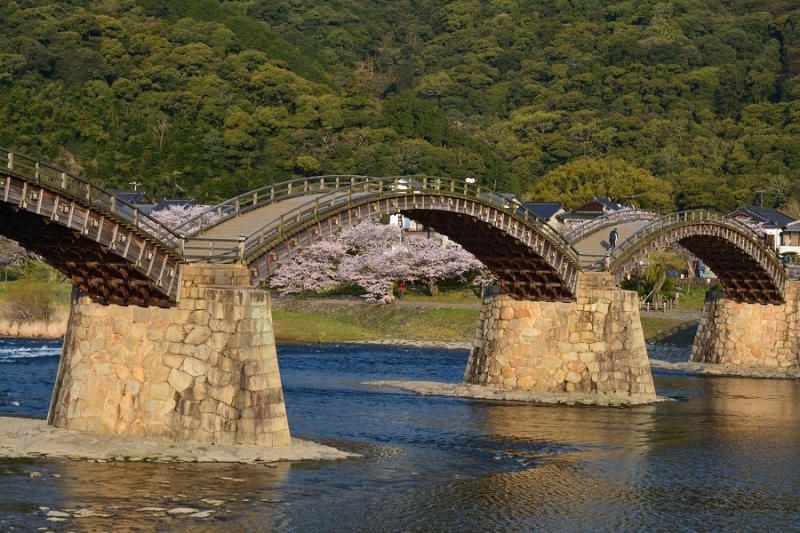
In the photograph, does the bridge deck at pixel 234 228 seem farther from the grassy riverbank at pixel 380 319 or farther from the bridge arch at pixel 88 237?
the grassy riverbank at pixel 380 319

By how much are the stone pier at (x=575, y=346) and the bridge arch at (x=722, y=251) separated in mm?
2951

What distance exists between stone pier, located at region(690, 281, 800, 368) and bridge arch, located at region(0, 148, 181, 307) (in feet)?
138

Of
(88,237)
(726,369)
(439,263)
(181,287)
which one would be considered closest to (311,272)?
(439,263)

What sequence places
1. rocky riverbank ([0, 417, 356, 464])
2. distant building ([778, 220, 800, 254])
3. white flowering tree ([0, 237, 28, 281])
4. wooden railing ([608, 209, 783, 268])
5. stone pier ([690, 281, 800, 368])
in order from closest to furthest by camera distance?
rocky riverbank ([0, 417, 356, 464])
wooden railing ([608, 209, 783, 268])
stone pier ([690, 281, 800, 368])
white flowering tree ([0, 237, 28, 281])
distant building ([778, 220, 800, 254])

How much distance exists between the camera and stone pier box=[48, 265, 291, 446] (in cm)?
3309

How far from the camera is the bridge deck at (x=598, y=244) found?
53.4 metres

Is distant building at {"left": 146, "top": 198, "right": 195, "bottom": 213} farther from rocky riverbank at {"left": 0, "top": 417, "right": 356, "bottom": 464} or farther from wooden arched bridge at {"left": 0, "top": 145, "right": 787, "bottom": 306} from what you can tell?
rocky riverbank at {"left": 0, "top": 417, "right": 356, "bottom": 464}

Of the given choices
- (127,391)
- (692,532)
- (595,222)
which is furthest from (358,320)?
(692,532)

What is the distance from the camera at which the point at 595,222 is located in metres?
61.6

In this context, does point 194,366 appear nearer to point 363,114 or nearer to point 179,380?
point 179,380

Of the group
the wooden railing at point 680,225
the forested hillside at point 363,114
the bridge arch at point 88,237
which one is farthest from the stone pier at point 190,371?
the forested hillside at point 363,114

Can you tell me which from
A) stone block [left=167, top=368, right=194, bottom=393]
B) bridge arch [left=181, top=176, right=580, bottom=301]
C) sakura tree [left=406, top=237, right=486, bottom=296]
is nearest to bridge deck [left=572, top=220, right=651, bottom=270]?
bridge arch [left=181, top=176, right=580, bottom=301]

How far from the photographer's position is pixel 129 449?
107 ft

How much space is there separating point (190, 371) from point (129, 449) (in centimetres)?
273
